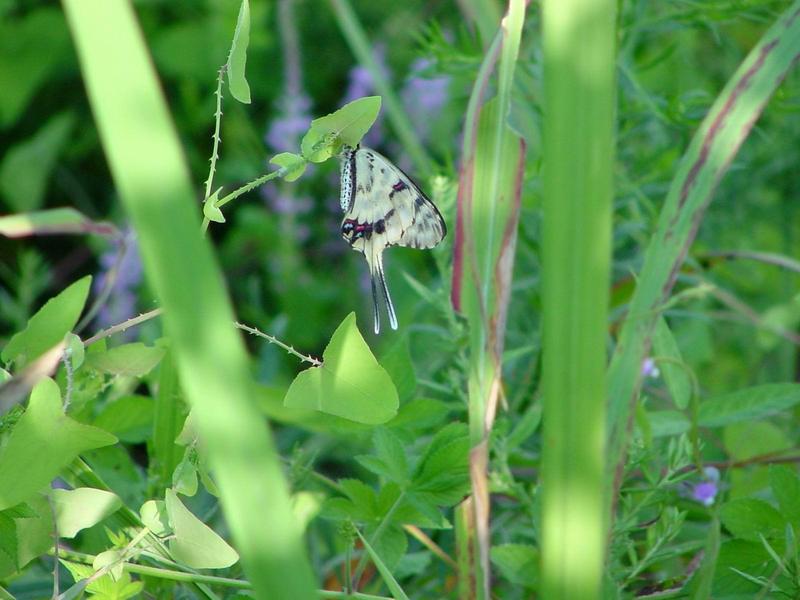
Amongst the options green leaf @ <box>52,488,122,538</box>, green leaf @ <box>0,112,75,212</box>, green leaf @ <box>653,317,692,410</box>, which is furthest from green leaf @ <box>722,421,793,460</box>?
green leaf @ <box>0,112,75,212</box>

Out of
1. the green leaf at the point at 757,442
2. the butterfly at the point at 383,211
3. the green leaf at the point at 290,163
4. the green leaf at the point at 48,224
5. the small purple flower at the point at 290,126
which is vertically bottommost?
the green leaf at the point at 757,442

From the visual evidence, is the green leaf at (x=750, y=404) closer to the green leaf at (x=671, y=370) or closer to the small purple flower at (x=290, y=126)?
the green leaf at (x=671, y=370)

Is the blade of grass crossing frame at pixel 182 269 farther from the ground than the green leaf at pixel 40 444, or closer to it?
farther from the ground

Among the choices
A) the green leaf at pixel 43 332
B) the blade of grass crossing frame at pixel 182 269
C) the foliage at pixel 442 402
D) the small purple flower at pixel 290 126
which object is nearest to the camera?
the blade of grass crossing frame at pixel 182 269

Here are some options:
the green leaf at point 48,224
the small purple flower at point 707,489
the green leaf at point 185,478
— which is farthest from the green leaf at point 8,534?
the small purple flower at point 707,489

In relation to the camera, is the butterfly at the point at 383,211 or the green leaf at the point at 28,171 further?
the green leaf at the point at 28,171

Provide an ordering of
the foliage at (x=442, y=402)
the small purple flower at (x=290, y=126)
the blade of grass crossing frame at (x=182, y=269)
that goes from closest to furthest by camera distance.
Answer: the blade of grass crossing frame at (x=182, y=269) < the foliage at (x=442, y=402) < the small purple flower at (x=290, y=126)

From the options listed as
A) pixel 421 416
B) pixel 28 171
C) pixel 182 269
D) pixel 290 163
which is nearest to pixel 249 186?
pixel 290 163

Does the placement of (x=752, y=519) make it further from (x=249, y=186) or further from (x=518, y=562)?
(x=249, y=186)
